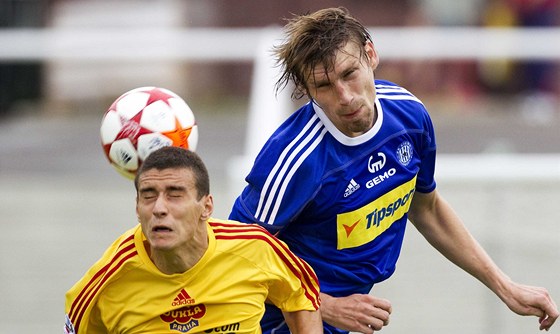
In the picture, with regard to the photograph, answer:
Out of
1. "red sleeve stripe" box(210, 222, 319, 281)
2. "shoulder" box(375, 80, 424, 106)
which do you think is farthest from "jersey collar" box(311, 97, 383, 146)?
"red sleeve stripe" box(210, 222, 319, 281)

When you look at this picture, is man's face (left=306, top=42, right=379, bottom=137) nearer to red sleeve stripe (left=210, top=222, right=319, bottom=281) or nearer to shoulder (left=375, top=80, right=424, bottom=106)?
shoulder (left=375, top=80, right=424, bottom=106)

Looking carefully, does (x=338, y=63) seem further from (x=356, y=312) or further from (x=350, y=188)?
(x=356, y=312)

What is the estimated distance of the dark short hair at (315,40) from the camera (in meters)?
4.45

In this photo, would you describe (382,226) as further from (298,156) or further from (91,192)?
(91,192)

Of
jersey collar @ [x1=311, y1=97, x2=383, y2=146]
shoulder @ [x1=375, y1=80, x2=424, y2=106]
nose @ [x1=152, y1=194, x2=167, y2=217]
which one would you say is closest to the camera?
nose @ [x1=152, y1=194, x2=167, y2=217]

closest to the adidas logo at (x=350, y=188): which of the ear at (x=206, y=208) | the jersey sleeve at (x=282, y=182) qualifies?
the jersey sleeve at (x=282, y=182)

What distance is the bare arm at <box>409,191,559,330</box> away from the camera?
16.6 feet

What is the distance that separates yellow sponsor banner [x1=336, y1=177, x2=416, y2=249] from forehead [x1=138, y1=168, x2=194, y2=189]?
24.9 inches

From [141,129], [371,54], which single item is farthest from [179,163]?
[371,54]

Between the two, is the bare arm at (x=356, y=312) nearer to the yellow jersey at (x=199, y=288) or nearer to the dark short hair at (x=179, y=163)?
the yellow jersey at (x=199, y=288)

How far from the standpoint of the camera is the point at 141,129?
16.5ft

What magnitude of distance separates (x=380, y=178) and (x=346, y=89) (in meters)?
0.44

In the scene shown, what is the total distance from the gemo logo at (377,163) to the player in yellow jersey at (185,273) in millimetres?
440

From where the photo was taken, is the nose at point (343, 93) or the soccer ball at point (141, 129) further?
the soccer ball at point (141, 129)
